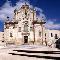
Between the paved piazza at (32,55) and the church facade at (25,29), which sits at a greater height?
the church facade at (25,29)

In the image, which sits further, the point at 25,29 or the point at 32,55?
the point at 25,29

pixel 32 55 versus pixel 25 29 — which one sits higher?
pixel 25 29

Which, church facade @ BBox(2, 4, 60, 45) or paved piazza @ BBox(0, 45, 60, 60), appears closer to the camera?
paved piazza @ BBox(0, 45, 60, 60)

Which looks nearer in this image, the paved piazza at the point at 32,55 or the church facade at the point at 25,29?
the paved piazza at the point at 32,55

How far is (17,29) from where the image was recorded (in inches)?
1724

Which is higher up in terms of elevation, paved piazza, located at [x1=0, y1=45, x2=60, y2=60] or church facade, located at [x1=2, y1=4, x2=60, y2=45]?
church facade, located at [x1=2, y1=4, x2=60, y2=45]

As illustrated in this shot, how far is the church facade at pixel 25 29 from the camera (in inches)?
1708

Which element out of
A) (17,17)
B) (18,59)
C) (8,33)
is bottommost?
(18,59)

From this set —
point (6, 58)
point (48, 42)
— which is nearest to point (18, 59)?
point (6, 58)

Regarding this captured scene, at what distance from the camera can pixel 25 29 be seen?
43.9 meters

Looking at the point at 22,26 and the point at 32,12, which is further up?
the point at 32,12

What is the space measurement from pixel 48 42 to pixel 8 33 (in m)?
9.33

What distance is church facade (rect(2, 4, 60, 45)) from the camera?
43375 millimetres

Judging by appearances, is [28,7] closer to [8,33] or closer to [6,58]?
[8,33]
